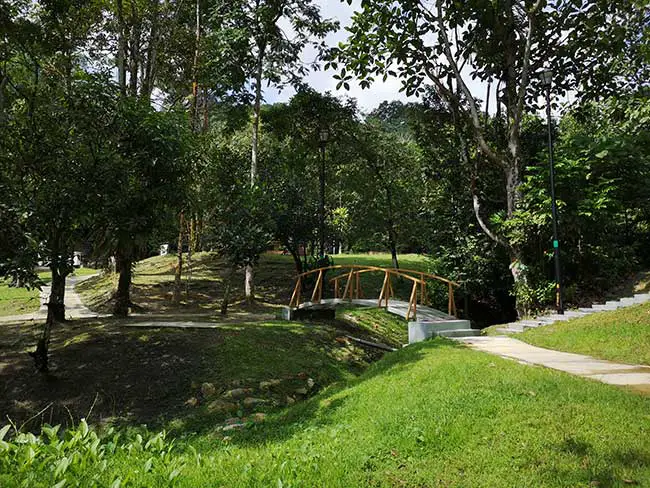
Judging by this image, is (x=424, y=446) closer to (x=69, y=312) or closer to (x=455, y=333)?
(x=455, y=333)

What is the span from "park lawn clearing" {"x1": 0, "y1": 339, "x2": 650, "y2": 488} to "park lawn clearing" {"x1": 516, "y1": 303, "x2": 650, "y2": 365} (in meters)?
2.54

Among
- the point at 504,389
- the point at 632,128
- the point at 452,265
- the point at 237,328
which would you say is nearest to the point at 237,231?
the point at 237,328

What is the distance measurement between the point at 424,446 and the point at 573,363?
153 inches

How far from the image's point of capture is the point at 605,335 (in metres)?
8.08

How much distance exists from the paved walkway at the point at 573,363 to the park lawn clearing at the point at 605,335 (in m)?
0.45

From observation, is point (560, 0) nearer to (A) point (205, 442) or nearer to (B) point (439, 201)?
(B) point (439, 201)

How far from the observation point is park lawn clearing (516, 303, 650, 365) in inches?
280

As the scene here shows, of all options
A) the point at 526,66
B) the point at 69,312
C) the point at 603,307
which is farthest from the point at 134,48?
the point at 603,307

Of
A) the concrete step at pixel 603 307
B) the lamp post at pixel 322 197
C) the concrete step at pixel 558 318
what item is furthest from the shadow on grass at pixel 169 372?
the lamp post at pixel 322 197

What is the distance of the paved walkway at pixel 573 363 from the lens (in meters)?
5.32

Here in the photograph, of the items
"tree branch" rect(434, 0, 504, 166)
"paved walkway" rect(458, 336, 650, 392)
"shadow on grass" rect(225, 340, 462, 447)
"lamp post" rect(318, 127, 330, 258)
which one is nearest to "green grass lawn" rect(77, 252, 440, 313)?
"lamp post" rect(318, 127, 330, 258)

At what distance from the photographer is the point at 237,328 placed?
10367mm

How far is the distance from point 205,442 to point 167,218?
524cm

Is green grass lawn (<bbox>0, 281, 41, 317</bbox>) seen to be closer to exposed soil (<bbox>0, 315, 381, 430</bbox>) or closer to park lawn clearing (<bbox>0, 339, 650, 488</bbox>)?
exposed soil (<bbox>0, 315, 381, 430</bbox>)
